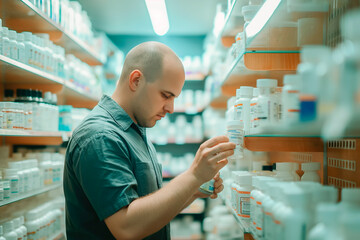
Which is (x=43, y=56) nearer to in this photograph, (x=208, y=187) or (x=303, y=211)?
(x=208, y=187)

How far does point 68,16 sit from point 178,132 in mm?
2530

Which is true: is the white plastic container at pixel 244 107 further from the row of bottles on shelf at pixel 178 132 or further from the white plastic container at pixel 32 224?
the row of bottles on shelf at pixel 178 132

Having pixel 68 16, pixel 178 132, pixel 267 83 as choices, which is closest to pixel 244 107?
pixel 267 83

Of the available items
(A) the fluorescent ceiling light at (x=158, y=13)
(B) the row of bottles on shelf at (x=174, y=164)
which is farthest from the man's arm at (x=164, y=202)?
(B) the row of bottles on shelf at (x=174, y=164)

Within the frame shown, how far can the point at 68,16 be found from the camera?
331cm

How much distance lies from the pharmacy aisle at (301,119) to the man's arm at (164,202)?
0.16 metres

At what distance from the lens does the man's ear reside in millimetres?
1643

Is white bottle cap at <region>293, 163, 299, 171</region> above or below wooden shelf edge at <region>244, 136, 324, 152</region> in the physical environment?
below

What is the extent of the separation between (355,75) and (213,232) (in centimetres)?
346

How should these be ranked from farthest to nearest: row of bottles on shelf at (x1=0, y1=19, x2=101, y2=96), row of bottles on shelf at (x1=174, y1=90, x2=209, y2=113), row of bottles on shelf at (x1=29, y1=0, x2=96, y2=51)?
1. row of bottles on shelf at (x1=174, y1=90, x2=209, y2=113)
2. row of bottles on shelf at (x1=29, y1=0, x2=96, y2=51)
3. row of bottles on shelf at (x1=0, y1=19, x2=101, y2=96)

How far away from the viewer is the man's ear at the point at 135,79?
1.64 meters

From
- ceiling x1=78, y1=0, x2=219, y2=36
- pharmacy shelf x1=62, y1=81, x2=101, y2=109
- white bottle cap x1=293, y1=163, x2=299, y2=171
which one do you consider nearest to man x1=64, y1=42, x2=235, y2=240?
white bottle cap x1=293, y1=163, x2=299, y2=171

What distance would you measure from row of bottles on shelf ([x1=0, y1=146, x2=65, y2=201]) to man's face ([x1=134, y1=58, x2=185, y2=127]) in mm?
1113

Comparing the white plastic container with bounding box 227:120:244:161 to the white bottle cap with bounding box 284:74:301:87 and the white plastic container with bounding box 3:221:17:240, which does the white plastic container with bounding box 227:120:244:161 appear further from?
the white plastic container with bounding box 3:221:17:240
